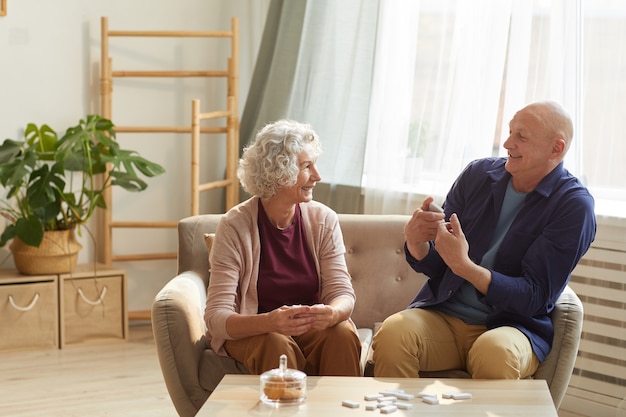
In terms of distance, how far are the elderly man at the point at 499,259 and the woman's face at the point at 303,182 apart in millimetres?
327

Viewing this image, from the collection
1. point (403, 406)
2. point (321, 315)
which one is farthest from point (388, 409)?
point (321, 315)

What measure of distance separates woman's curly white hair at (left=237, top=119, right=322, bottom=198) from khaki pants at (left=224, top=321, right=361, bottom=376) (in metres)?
0.45

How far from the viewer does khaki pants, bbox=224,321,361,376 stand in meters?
2.53

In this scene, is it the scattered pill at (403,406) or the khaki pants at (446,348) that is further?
the khaki pants at (446,348)

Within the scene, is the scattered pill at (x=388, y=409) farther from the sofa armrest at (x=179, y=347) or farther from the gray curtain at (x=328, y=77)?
the gray curtain at (x=328, y=77)

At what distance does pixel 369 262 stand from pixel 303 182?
1.68ft

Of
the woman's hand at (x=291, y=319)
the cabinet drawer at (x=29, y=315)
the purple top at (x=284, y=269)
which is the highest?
the purple top at (x=284, y=269)

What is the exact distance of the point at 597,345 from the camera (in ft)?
10.9

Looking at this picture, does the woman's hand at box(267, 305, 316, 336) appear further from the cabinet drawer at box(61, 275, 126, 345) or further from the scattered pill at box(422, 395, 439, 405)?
the cabinet drawer at box(61, 275, 126, 345)

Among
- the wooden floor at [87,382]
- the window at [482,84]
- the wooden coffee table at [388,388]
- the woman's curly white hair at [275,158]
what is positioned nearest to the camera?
the wooden coffee table at [388,388]

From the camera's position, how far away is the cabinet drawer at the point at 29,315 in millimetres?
4184

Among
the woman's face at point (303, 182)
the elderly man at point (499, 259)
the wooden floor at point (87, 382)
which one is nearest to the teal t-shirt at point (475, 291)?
the elderly man at point (499, 259)

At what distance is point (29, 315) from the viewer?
4.23 m

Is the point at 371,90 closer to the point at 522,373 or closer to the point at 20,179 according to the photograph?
the point at 20,179
